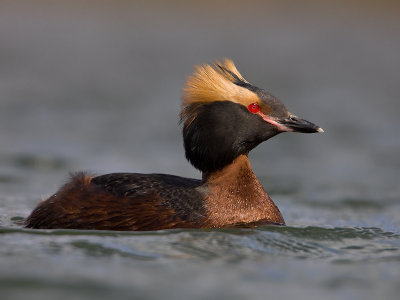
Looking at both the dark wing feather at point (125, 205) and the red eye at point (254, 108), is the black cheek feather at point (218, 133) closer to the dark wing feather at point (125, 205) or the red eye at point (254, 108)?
the red eye at point (254, 108)

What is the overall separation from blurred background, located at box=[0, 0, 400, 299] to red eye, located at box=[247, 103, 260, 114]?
1476 mm

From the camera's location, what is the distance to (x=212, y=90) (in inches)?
411

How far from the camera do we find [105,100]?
931 inches

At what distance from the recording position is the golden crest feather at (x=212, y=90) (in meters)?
10.4

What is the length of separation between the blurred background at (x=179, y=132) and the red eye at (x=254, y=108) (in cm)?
148

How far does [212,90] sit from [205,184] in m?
1.13

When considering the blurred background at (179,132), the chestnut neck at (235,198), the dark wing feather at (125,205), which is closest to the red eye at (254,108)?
the chestnut neck at (235,198)

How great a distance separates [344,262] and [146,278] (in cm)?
240

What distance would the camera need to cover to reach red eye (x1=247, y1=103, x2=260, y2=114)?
34.7 ft

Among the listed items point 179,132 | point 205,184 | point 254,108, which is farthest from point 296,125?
point 179,132

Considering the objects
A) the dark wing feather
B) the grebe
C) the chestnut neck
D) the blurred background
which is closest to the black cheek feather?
the grebe

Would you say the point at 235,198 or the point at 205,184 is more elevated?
the point at 205,184

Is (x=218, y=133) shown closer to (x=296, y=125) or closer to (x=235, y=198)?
(x=235, y=198)

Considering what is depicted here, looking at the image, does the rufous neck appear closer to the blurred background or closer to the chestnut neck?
the chestnut neck
